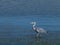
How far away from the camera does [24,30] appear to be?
10266mm

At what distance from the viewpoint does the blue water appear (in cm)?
877

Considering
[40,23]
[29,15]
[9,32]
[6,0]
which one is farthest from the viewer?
[6,0]

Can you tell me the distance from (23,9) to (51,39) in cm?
589

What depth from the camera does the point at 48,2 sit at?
54.2 ft

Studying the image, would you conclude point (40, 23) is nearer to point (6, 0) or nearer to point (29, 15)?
point (29, 15)

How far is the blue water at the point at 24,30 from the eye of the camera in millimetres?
8773

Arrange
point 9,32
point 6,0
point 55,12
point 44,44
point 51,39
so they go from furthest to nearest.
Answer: point 6,0, point 55,12, point 9,32, point 51,39, point 44,44

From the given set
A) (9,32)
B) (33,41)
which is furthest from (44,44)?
(9,32)

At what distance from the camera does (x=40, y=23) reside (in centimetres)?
1152

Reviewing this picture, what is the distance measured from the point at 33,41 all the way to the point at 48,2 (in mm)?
8027

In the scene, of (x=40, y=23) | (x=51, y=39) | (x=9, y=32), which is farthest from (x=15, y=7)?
(x=51, y=39)

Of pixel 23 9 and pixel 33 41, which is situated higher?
pixel 33 41

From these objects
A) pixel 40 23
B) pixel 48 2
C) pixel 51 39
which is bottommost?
pixel 48 2

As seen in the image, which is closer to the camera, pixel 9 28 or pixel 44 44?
pixel 44 44
